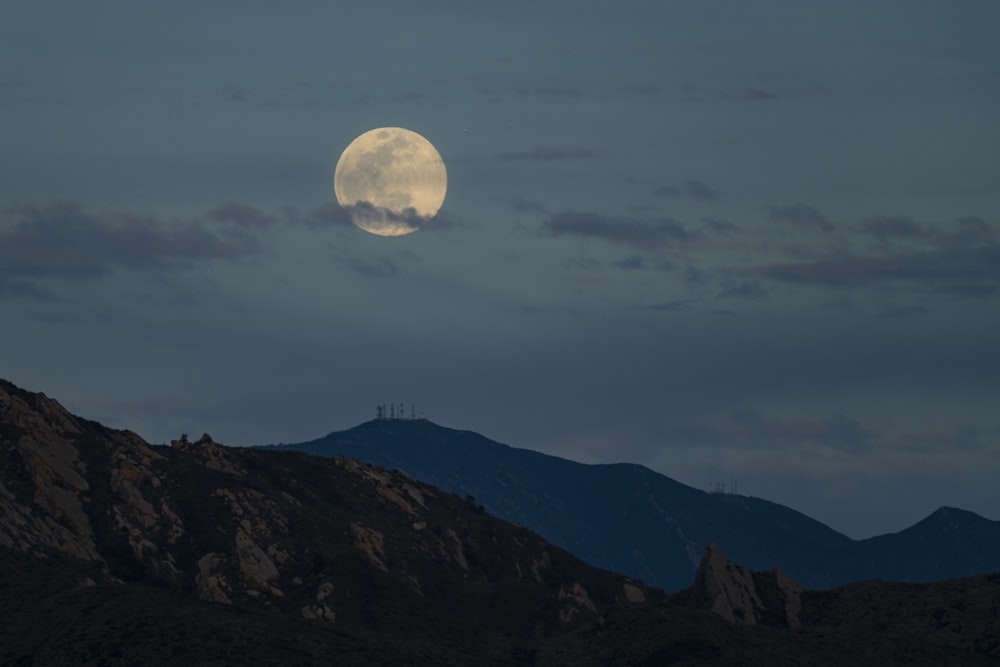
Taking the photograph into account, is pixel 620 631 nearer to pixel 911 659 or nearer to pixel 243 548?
pixel 911 659

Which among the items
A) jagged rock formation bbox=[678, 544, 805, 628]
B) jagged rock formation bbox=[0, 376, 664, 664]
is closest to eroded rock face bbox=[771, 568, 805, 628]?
jagged rock formation bbox=[678, 544, 805, 628]

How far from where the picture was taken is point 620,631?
6334 inches

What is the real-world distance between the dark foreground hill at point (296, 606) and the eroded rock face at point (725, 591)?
284 millimetres

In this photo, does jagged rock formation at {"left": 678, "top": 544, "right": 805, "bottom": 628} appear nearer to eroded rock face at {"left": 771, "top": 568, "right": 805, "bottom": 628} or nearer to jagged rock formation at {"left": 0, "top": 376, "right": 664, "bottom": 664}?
eroded rock face at {"left": 771, "top": 568, "right": 805, "bottom": 628}

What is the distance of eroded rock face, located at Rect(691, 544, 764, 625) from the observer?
18312 centimetres

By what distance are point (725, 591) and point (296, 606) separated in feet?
179

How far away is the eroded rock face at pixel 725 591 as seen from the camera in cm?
18312

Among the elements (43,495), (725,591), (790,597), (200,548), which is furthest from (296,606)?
(790,597)

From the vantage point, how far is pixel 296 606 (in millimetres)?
175500

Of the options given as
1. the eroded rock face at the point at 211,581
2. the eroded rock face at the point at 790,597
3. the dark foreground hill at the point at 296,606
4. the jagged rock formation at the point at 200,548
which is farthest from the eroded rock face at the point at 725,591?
the eroded rock face at the point at 211,581

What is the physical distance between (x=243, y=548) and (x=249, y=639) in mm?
53789

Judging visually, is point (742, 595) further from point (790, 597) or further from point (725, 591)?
point (790, 597)

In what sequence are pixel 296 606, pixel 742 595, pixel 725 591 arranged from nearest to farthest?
pixel 296 606
pixel 725 591
pixel 742 595

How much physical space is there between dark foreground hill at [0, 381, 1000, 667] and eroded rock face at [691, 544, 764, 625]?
284 mm
